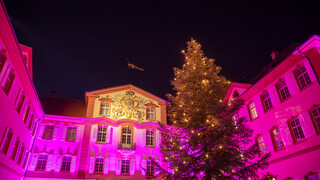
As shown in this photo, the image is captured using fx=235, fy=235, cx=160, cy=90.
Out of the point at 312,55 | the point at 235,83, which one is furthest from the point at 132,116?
the point at 312,55

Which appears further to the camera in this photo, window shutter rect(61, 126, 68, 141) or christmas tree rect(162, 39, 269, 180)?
window shutter rect(61, 126, 68, 141)

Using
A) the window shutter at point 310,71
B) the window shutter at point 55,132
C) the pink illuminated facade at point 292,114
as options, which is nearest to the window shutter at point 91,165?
the window shutter at point 55,132

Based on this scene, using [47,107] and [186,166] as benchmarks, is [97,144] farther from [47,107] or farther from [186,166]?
[186,166]

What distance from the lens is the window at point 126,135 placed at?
94.7ft

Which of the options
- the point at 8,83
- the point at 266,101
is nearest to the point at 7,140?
the point at 8,83

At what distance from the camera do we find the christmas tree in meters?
13.3

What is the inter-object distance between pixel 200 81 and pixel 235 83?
9769 mm

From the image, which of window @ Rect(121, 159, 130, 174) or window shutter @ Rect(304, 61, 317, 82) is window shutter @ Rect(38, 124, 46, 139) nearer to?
window @ Rect(121, 159, 130, 174)

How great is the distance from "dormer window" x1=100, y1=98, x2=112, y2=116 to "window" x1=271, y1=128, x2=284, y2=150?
1932 cm

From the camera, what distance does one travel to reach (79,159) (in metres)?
26.4

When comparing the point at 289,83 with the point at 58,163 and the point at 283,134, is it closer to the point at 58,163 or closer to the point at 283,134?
the point at 283,134

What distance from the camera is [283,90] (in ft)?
59.9

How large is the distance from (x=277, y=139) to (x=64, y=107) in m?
24.8

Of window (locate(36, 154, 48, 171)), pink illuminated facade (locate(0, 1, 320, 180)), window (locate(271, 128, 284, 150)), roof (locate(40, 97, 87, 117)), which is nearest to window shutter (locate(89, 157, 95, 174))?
pink illuminated facade (locate(0, 1, 320, 180))
